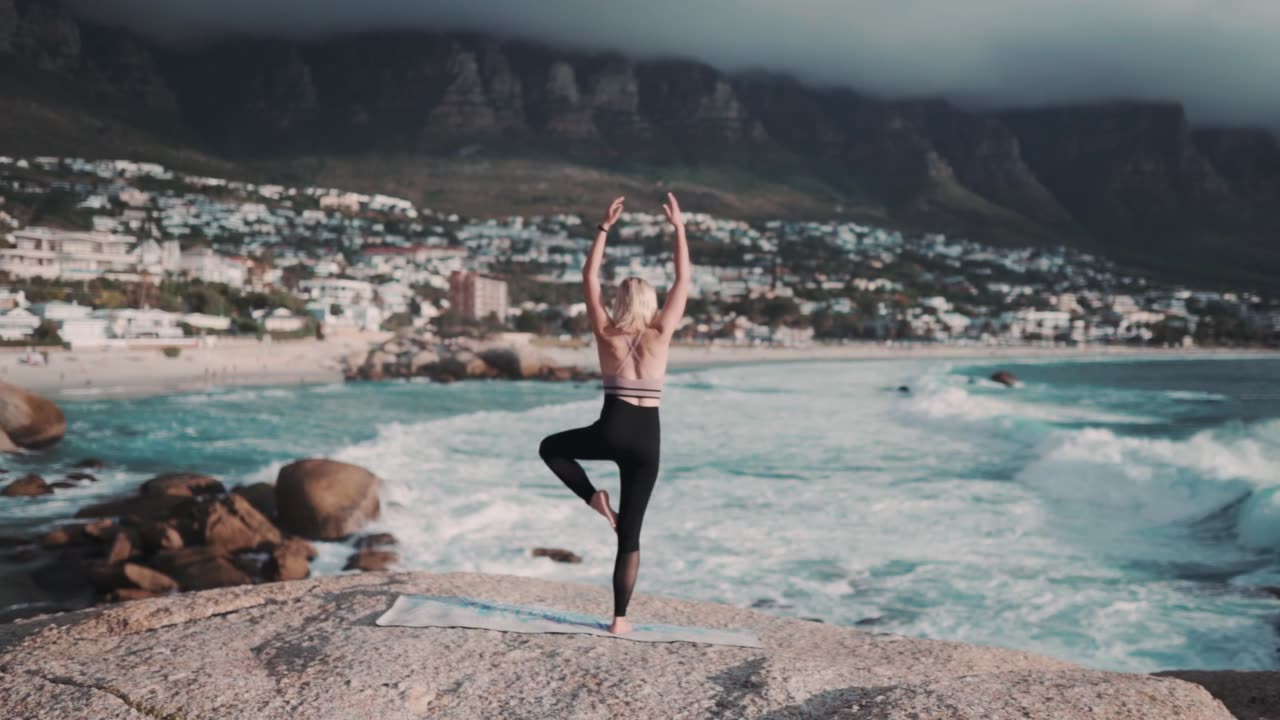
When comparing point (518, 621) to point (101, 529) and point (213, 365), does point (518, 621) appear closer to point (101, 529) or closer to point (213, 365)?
point (101, 529)

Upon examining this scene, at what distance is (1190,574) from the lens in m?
10.9

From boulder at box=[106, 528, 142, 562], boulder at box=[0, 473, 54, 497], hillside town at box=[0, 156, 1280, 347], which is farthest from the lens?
hillside town at box=[0, 156, 1280, 347]

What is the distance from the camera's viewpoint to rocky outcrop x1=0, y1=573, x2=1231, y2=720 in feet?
11.0

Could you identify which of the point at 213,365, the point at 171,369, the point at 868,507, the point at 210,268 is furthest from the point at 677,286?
the point at 210,268

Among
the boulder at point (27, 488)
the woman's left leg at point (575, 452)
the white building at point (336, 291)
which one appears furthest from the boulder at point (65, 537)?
the white building at point (336, 291)

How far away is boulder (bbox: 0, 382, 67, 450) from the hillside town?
31066 millimetres

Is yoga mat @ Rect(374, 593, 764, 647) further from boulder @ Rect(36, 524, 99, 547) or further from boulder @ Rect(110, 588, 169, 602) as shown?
boulder @ Rect(36, 524, 99, 547)

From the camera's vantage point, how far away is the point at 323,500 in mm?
12242

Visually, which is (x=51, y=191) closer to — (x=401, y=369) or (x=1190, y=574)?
(x=401, y=369)

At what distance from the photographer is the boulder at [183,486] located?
14.3 meters

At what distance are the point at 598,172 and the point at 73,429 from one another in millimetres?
148653

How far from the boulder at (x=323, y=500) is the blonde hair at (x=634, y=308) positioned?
9163 millimetres

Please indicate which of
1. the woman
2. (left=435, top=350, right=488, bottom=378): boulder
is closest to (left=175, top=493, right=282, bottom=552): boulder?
the woman

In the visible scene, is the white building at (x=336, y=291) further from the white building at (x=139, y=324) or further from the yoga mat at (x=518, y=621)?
the yoga mat at (x=518, y=621)
